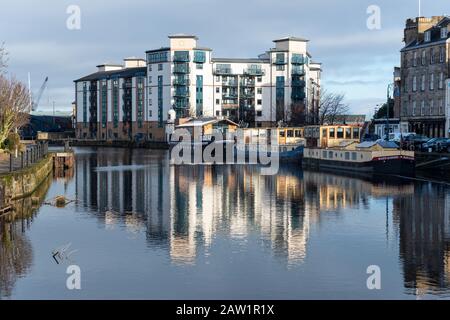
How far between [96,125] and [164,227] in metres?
123

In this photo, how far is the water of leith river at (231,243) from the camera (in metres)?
18.9

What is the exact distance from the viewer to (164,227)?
28.8 metres

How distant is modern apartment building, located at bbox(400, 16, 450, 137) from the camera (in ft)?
250

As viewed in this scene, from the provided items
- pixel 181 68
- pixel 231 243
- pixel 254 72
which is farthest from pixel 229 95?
pixel 231 243

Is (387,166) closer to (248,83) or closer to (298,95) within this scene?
(298,95)

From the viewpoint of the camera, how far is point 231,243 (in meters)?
25.0

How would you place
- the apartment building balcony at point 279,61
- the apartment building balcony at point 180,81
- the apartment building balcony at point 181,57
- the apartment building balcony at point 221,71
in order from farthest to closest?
the apartment building balcony at point 279,61 < the apartment building balcony at point 221,71 < the apartment building balcony at point 180,81 < the apartment building balcony at point 181,57

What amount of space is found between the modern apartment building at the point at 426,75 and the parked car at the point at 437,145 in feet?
40.5

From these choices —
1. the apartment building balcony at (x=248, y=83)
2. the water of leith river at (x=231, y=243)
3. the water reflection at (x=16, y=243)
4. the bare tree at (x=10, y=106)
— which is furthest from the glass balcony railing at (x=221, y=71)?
the water reflection at (x=16, y=243)

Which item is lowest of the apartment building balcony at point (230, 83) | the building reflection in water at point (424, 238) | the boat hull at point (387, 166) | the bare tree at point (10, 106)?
the building reflection in water at point (424, 238)

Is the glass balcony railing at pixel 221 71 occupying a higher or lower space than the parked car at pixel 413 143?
higher

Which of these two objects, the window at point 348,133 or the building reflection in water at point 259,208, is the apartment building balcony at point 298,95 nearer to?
the window at point 348,133

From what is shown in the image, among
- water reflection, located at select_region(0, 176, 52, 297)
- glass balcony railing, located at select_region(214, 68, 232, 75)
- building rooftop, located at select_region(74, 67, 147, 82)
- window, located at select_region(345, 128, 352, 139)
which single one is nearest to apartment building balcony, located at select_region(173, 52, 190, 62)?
glass balcony railing, located at select_region(214, 68, 232, 75)
